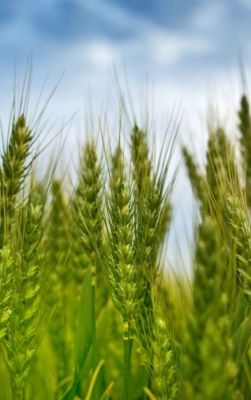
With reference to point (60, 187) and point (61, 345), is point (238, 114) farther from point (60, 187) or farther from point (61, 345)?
point (61, 345)

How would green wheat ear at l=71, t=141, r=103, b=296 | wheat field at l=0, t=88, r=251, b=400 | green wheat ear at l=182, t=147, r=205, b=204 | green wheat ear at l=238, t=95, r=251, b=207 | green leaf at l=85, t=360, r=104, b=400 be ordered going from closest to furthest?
wheat field at l=0, t=88, r=251, b=400, green leaf at l=85, t=360, r=104, b=400, green wheat ear at l=71, t=141, r=103, b=296, green wheat ear at l=182, t=147, r=205, b=204, green wheat ear at l=238, t=95, r=251, b=207

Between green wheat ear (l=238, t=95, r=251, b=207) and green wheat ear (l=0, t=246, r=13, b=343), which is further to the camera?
green wheat ear (l=238, t=95, r=251, b=207)

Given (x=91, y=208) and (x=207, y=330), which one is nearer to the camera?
(x=207, y=330)

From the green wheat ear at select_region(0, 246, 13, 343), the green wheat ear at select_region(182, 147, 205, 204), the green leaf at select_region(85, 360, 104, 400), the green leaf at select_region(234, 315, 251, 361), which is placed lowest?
the green leaf at select_region(85, 360, 104, 400)

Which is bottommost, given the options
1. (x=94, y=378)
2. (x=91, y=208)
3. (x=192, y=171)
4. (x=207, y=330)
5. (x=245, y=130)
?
(x=94, y=378)

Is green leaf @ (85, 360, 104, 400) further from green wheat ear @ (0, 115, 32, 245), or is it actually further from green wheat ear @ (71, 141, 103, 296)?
green wheat ear @ (0, 115, 32, 245)

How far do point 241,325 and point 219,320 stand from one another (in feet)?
2.95

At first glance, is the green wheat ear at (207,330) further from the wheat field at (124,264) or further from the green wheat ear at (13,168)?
the green wheat ear at (13,168)

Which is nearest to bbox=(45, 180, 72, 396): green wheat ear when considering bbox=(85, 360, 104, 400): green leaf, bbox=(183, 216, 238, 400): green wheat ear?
bbox=(85, 360, 104, 400): green leaf

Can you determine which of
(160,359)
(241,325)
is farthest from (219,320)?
(241,325)

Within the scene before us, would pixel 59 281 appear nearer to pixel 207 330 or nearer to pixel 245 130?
pixel 245 130

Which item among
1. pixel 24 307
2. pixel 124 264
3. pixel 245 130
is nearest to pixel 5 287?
pixel 24 307

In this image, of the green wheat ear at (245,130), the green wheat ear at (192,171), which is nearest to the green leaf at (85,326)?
the green wheat ear at (192,171)

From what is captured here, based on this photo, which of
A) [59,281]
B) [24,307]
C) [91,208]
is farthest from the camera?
[59,281]
